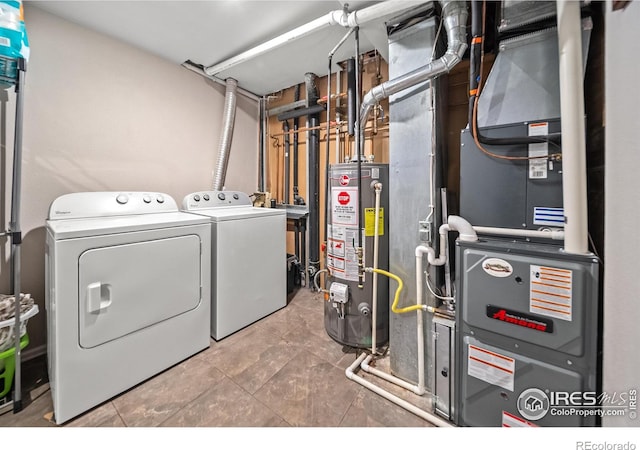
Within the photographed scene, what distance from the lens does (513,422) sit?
1.03 m

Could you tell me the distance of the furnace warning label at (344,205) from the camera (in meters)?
1.79

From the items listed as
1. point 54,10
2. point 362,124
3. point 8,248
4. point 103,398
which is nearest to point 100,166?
point 8,248

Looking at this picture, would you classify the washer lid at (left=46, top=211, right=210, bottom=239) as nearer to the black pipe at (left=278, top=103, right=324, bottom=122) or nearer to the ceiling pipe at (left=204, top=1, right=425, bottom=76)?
the ceiling pipe at (left=204, top=1, right=425, bottom=76)

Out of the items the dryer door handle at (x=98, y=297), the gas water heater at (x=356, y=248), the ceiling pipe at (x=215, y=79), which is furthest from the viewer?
the ceiling pipe at (x=215, y=79)

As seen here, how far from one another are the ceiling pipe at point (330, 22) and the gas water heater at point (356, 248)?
92 cm

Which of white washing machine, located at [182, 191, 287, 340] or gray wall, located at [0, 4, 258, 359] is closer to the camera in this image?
gray wall, located at [0, 4, 258, 359]

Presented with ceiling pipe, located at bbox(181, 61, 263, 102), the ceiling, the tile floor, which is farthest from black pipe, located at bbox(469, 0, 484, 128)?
ceiling pipe, located at bbox(181, 61, 263, 102)

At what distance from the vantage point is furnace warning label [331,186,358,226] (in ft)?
5.88

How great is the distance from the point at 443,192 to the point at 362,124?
0.87 m

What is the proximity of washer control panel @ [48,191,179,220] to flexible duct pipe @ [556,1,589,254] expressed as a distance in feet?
8.60

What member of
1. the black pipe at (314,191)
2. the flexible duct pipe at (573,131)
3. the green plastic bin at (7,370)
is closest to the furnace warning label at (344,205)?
the black pipe at (314,191)

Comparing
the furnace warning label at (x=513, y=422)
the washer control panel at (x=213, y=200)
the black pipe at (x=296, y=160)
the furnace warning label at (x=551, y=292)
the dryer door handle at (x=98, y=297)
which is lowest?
the furnace warning label at (x=513, y=422)

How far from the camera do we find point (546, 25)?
1.09 meters

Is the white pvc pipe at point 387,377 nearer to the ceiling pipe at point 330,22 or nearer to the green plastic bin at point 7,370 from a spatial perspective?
the green plastic bin at point 7,370
